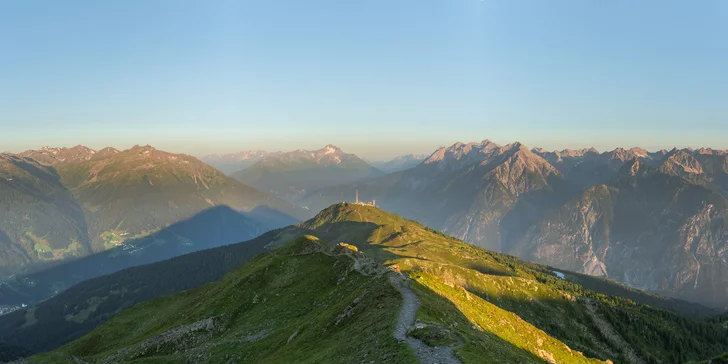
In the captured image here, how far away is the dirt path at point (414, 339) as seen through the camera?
3816cm

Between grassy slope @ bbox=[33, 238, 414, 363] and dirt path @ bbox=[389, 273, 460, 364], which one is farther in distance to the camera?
grassy slope @ bbox=[33, 238, 414, 363]

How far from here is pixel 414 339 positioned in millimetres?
43125

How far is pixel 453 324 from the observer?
53.7m

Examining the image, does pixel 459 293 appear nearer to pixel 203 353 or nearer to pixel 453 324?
pixel 453 324

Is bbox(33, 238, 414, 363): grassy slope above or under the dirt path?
under

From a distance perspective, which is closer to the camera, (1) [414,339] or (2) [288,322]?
(1) [414,339]

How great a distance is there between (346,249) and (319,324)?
171ft

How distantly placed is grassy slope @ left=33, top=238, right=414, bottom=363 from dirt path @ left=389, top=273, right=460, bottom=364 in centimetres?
118

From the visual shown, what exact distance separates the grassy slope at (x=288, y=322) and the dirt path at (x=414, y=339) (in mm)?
1177

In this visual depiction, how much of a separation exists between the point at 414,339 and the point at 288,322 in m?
37.3

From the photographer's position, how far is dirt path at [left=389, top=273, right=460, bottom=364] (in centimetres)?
3816

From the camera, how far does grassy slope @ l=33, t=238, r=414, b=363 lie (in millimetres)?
48781

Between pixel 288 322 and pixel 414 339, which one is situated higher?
pixel 414 339

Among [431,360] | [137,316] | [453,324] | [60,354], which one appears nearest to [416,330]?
[431,360]
